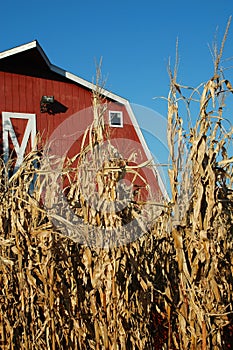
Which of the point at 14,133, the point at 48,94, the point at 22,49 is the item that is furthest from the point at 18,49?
the point at 14,133

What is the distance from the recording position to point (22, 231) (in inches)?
126

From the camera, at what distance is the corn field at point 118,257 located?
234 centimetres

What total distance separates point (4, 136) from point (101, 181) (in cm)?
1066

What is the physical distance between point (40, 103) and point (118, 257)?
1159 centimetres

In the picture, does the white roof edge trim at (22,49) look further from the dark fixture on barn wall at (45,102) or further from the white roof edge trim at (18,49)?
the dark fixture on barn wall at (45,102)

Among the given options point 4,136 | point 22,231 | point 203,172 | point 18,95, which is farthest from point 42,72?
point 203,172

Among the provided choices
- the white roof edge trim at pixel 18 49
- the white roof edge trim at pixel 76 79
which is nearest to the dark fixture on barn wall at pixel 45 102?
the white roof edge trim at pixel 76 79

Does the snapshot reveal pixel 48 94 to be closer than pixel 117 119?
Yes

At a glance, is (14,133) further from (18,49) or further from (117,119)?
(117,119)

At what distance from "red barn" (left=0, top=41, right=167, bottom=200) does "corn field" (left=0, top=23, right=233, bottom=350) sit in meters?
9.26

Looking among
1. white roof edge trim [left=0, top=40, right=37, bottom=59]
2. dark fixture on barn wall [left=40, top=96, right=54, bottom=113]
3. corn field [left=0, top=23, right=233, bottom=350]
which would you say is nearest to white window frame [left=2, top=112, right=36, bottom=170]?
dark fixture on barn wall [left=40, top=96, right=54, bottom=113]

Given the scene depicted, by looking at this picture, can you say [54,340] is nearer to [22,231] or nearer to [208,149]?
[22,231]

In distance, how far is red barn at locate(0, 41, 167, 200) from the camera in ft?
43.2

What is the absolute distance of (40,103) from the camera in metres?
13.9
